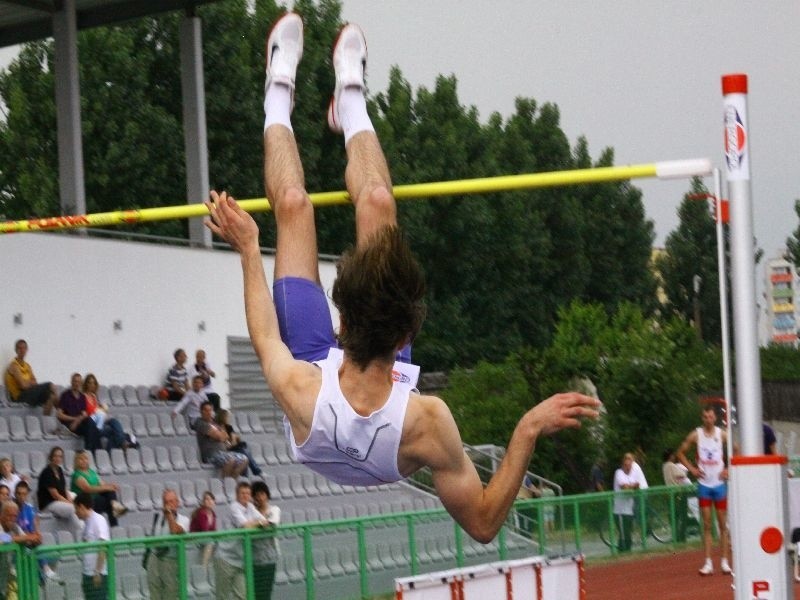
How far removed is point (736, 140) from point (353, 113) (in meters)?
1.48

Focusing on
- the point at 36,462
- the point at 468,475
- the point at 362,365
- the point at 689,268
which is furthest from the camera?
the point at 689,268

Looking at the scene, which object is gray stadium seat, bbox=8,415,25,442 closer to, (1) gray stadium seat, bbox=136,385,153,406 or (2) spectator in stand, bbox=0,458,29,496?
(2) spectator in stand, bbox=0,458,29,496

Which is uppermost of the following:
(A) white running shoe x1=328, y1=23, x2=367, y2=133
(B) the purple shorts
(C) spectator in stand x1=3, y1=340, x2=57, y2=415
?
(A) white running shoe x1=328, y1=23, x2=367, y2=133

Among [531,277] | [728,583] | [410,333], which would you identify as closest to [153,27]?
[531,277]

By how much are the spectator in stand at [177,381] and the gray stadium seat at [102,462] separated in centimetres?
245

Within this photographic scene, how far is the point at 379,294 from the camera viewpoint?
4.37m

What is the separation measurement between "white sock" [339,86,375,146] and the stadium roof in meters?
12.9

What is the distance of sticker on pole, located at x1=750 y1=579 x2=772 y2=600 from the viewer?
14.9 ft

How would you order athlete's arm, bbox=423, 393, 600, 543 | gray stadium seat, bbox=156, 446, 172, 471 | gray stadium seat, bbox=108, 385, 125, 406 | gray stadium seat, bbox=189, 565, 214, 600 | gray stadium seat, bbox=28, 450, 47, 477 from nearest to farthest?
1. athlete's arm, bbox=423, 393, 600, 543
2. gray stadium seat, bbox=189, 565, 214, 600
3. gray stadium seat, bbox=28, 450, 47, 477
4. gray stadium seat, bbox=156, 446, 172, 471
5. gray stadium seat, bbox=108, 385, 125, 406

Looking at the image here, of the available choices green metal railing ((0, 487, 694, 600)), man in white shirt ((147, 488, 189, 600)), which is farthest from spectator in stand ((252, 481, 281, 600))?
man in white shirt ((147, 488, 189, 600))

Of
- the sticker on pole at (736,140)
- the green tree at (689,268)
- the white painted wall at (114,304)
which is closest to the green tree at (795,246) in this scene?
the green tree at (689,268)

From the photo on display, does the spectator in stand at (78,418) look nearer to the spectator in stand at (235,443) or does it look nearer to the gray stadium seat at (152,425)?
the gray stadium seat at (152,425)

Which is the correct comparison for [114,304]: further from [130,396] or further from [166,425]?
[166,425]

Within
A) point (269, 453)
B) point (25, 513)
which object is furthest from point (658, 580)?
point (25, 513)
